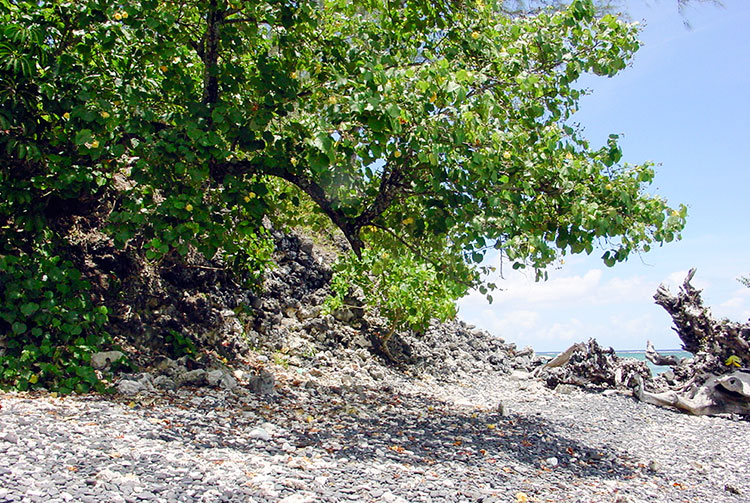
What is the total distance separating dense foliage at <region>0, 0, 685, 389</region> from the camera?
5953 millimetres

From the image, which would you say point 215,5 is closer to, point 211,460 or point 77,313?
point 77,313

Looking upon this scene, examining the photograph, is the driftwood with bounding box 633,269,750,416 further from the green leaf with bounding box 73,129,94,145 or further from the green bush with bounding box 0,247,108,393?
the green leaf with bounding box 73,129,94,145

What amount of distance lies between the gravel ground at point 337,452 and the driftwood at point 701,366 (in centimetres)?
167

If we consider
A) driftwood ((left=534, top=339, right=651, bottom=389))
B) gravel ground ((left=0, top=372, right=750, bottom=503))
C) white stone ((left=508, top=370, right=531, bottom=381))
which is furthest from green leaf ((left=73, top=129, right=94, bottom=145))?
white stone ((left=508, top=370, right=531, bottom=381))

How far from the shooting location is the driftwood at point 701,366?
1134 cm

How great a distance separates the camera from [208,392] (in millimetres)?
7410

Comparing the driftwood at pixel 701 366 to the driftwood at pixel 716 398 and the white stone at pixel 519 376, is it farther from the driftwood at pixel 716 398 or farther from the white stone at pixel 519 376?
the white stone at pixel 519 376

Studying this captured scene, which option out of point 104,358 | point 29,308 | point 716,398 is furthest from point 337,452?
point 716,398

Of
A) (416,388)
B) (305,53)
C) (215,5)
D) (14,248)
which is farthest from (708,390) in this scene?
(14,248)

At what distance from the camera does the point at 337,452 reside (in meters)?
5.46

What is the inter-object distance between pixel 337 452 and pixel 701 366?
1033 cm

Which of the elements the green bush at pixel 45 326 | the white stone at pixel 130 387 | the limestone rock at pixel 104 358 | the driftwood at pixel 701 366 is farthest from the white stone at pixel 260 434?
the driftwood at pixel 701 366

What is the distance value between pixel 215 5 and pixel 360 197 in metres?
3.11

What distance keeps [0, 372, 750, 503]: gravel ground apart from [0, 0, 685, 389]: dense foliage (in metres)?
1.89
